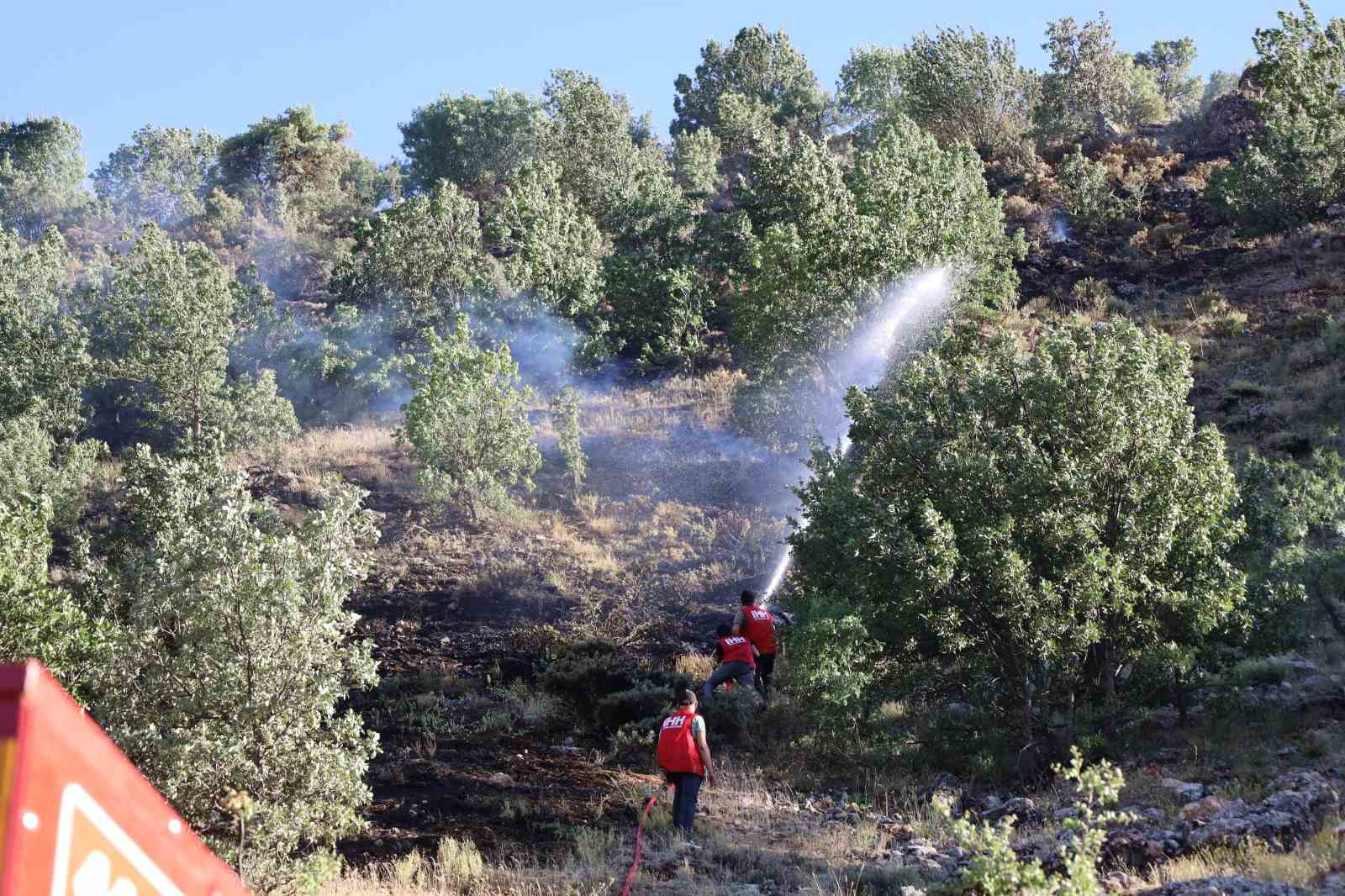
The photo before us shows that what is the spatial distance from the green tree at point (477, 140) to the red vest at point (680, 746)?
182ft

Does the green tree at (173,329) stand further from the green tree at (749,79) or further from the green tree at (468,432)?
the green tree at (749,79)

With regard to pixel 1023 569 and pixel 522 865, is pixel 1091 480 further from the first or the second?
pixel 522 865

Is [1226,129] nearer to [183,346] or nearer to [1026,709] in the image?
[183,346]

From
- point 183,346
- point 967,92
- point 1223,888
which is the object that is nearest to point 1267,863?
point 1223,888

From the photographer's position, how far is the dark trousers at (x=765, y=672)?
674 inches

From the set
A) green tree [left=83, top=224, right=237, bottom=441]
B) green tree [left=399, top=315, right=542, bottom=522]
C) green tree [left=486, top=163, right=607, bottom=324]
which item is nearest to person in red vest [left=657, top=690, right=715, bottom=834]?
green tree [left=399, top=315, right=542, bottom=522]

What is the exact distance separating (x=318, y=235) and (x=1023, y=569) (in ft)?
181

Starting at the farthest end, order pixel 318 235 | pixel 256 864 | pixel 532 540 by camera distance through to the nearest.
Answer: pixel 318 235 < pixel 532 540 < pixel 256 864

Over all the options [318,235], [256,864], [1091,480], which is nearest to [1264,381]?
[1091,480]

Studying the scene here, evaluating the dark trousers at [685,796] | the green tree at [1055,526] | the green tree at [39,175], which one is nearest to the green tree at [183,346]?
the green tree at [1055,526]

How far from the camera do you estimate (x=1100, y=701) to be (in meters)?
15.1

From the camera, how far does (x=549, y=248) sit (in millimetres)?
40719

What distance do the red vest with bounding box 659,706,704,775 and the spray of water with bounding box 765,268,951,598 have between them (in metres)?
16.1

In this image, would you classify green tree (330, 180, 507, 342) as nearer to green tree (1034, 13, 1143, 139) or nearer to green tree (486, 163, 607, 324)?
green tree (486, 163, 607, 324)
